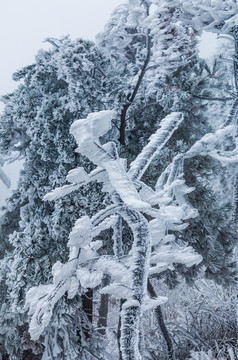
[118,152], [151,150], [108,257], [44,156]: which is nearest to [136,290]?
[108,257]

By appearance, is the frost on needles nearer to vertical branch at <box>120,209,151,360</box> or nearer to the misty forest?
vertical branch at <box>120,209,151,360</box>

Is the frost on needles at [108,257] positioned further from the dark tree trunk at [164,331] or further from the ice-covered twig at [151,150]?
the dark tree trunk at [164,331]

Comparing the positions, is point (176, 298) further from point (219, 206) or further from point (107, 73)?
point (107, 73)

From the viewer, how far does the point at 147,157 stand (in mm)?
1496

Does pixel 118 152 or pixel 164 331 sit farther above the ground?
pixel 118 152

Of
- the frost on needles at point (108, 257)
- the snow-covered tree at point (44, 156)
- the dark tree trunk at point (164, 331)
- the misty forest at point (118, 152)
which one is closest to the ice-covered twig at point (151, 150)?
the frost on needles at point (108, 257)

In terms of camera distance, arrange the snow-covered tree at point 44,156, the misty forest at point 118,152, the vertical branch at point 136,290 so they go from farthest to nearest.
Result: the snow-covered tree at point 44,156, the misty forest at point 118,152, the vertical branch at point 136,290

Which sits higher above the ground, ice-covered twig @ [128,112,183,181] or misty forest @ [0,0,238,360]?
ice-covered twig @ [128,112,183,181]

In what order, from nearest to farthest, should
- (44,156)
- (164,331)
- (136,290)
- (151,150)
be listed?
(136,290), (151,150), (164,331), (44,156)

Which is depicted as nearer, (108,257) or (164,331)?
(108,257)

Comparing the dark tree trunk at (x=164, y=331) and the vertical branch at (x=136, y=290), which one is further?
the dark tree trunk at (x=164, y=331)

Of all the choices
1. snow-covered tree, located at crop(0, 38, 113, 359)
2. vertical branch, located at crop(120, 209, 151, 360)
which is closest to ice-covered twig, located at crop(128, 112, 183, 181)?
vertical branch, located at crop(120, 209, 151, 360)

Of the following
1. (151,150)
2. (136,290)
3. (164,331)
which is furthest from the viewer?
(164,331)

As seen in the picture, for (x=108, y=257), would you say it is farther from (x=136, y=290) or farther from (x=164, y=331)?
(x=164, y=331)
